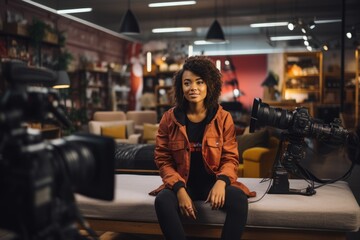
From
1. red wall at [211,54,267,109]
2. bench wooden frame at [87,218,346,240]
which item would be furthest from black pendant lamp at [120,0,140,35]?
red wall at [211,54,267,109]

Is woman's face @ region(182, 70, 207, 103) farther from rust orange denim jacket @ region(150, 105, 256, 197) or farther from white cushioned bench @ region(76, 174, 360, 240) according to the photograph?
white cushioned bench @ region(76, 174, 360, 240)

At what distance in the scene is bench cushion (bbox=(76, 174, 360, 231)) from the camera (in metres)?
2.46

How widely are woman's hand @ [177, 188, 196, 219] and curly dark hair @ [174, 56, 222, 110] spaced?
592mm

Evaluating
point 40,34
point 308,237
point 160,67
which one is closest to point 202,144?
point 308,237

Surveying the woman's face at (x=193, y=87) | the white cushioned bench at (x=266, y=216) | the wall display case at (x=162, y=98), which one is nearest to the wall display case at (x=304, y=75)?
the wall display case at (x=162, y=98)

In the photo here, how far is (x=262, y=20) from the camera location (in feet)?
40.8

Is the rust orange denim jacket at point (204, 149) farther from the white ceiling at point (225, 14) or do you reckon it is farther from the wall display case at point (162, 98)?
the wall display case at point (162, 98)

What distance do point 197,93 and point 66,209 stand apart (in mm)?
1546

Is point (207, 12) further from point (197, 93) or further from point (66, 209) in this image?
point (66, 209)

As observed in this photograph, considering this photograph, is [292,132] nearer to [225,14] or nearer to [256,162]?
[256,162]

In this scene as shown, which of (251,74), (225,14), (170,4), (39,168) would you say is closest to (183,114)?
(39,168)

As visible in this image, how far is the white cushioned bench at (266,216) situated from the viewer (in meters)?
2.47

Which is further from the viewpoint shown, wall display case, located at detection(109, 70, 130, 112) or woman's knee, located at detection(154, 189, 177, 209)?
wall display case, located at detection(109, 70, 130, 112)

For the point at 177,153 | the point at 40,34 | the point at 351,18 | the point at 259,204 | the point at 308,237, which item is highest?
the point at 351,18
